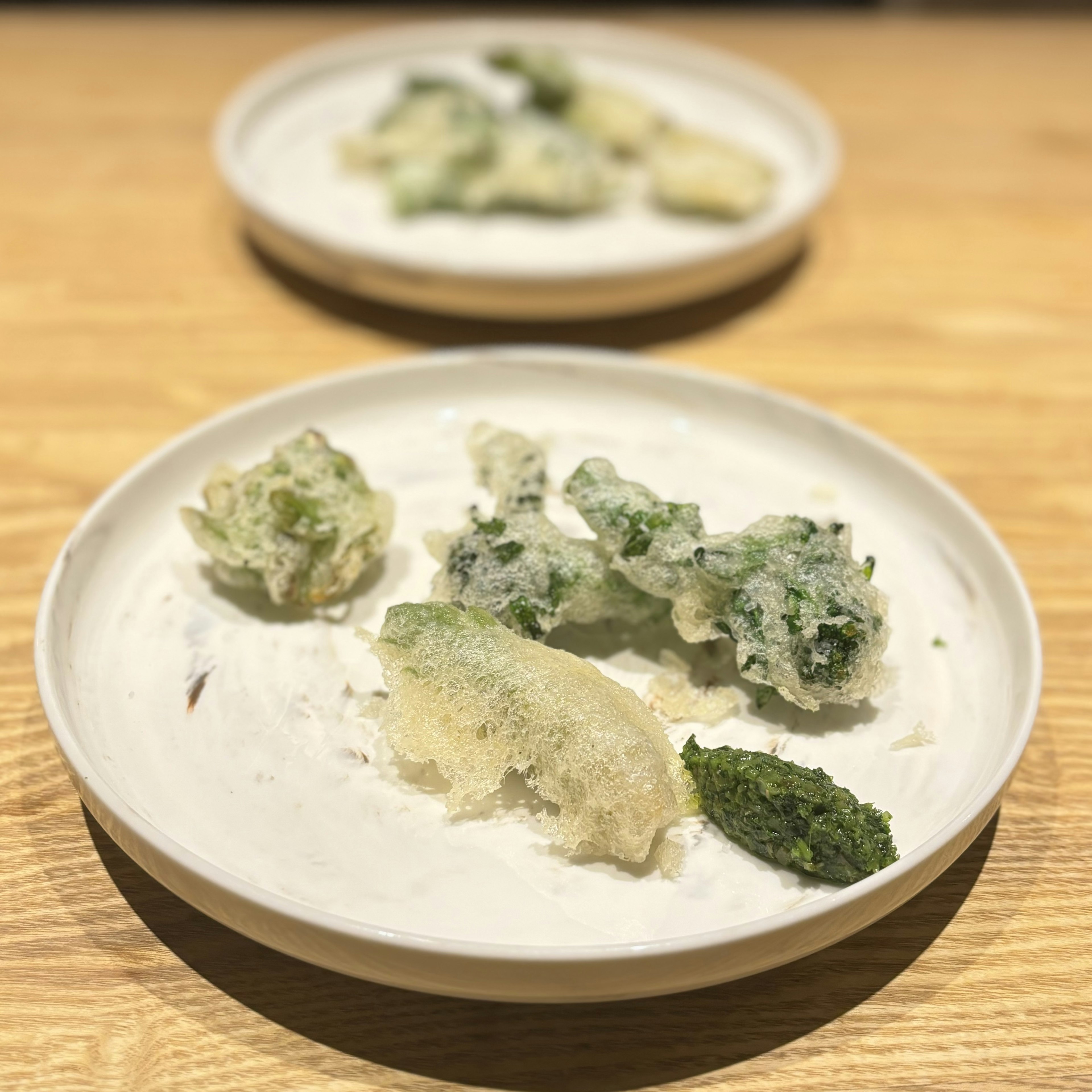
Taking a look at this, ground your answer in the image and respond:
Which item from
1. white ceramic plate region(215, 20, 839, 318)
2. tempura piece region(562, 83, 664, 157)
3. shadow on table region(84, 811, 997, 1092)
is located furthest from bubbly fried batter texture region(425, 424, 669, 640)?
tempura piece region(562, 83, 664, 157)

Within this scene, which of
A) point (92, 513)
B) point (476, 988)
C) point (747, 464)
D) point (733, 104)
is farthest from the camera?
point (733, 104)

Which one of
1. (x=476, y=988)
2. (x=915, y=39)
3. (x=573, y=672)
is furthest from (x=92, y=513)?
(x=915, y=39)

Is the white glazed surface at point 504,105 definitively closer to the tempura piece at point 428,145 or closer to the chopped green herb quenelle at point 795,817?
the tempura piece at point 428,145

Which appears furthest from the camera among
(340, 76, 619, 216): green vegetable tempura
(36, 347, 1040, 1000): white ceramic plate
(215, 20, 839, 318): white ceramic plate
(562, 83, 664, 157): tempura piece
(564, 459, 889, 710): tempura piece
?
(562, 83, 664, 157): tempura piece

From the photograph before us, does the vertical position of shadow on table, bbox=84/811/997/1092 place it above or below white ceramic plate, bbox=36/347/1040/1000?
below

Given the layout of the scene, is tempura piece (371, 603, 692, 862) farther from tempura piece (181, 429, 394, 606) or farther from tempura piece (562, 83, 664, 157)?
tempura piece (562, 83, 664, 157)

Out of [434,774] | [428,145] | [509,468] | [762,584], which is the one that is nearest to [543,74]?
[428,145]

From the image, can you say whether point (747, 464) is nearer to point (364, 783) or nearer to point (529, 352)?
point (529, 352)

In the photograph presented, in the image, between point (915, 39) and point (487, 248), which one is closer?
point (487, 248)
